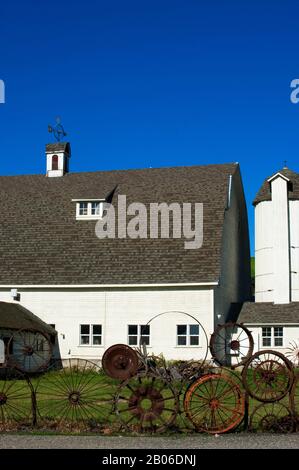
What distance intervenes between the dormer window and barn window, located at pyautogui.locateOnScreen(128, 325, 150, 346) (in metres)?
6.96

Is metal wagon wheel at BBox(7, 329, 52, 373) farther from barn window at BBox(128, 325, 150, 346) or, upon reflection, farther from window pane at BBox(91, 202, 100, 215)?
window pane at BBox(91, 202, 100, 215)

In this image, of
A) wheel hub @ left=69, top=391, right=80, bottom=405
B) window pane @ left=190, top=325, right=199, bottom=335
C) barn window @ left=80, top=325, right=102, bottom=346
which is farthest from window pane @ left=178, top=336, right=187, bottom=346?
wheel hub @ left=69, top=391, right=80, bottom=405

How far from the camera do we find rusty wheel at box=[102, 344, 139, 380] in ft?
54.0

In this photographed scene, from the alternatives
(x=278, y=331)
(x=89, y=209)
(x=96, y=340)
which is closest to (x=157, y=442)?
(x=96, y=340)

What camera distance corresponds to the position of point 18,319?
3069cm

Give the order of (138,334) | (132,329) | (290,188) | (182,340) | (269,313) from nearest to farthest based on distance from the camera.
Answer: (182,340), (138,334), (132,329), (269,313), (290,188)

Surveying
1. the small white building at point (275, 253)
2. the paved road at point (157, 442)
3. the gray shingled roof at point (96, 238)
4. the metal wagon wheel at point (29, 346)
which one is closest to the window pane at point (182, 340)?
the gray shingled roof at point (96, 238)

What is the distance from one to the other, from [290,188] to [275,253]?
384cm

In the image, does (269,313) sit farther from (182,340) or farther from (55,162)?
(55,162)

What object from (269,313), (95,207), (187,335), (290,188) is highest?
(290,188)

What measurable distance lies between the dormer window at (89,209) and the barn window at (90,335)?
6.39 meters

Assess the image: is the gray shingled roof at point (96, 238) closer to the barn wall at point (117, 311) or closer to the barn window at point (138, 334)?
the barn wall at point (117, 311)
